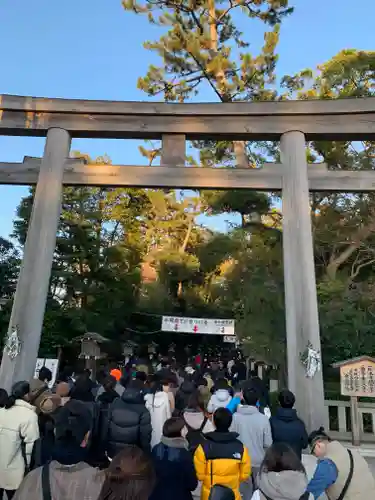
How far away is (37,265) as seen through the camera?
27.2 feet

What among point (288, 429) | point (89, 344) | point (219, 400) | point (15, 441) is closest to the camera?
point (15, 441)

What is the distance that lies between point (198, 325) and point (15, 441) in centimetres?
1393

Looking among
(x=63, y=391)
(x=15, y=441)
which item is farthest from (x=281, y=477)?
(x=63, y=391)

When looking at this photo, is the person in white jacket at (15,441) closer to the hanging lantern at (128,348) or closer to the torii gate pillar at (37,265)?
the torii gate pillar at (37,265)

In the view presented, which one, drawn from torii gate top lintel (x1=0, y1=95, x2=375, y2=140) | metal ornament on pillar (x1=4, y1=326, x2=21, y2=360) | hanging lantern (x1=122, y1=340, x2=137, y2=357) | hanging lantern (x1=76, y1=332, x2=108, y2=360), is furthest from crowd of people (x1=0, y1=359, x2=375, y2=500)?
hanging lantern (x1=122, y1=340, x2=137, y2=357)

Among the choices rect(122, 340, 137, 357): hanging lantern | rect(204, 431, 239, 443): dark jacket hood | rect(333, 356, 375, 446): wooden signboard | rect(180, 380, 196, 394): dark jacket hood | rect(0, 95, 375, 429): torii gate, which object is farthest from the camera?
rect(122, 340, 137, 357): hanging lantern

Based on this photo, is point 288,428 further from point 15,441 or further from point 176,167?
point 176,167

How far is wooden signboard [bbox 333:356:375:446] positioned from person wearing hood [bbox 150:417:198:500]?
5475 mm

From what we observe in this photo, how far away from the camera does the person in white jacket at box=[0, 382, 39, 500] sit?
3.47 metres

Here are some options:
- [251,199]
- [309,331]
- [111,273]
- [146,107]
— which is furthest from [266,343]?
[111,273]

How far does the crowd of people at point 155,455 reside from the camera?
80.2 inches

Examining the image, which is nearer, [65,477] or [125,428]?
[65,477]

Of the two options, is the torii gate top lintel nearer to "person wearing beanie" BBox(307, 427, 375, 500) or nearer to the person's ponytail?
the person's ponytail

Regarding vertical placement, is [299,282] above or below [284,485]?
above
